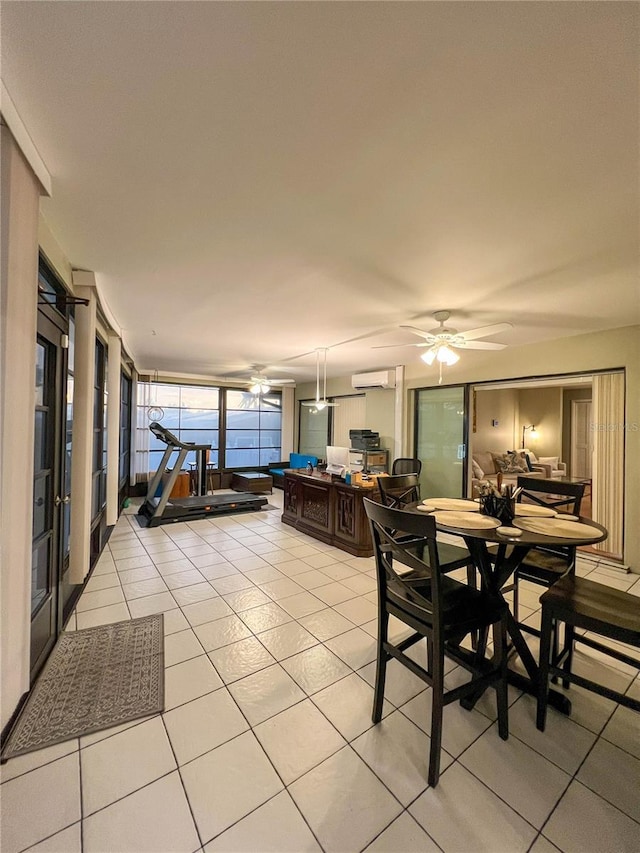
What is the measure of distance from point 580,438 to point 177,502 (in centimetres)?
885

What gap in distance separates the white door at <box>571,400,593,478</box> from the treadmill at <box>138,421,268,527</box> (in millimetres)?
7235

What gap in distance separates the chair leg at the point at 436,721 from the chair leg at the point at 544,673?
64 cm

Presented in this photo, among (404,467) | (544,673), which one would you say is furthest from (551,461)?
(544,673)

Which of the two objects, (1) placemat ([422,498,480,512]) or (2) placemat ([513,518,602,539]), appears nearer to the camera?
(2) placemat ([513,518,602,539])

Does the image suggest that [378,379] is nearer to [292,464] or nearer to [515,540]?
[292,464]

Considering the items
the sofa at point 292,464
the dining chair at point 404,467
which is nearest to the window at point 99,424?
the dining chair at point 404,467

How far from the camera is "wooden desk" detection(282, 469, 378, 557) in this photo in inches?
158

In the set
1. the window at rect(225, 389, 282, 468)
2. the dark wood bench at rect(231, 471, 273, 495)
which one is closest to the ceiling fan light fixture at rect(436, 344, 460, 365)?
the dark wood bench at rect(231, 471, 273, 495)

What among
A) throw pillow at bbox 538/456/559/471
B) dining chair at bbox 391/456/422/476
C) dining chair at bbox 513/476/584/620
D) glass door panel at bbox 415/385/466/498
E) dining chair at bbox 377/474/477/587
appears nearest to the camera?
dining chair at bbox 513/476/584/620

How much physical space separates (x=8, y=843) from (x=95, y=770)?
0.30 metres

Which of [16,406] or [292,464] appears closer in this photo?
[16,406]

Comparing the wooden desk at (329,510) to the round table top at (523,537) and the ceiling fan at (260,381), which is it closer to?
the round table top at (523,537)

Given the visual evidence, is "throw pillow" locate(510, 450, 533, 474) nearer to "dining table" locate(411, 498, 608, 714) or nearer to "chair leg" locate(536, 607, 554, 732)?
"dining table" locate(411, 498, 608, 714)

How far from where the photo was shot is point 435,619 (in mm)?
1491
